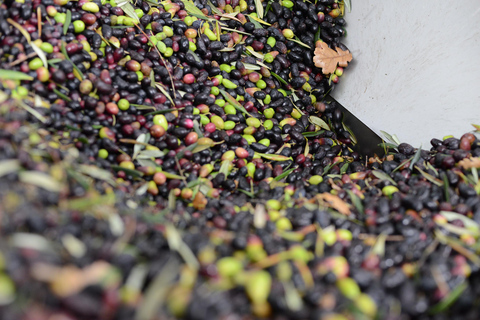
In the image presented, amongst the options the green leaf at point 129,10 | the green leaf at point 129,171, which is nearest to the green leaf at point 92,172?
the green leaf at point 129,171

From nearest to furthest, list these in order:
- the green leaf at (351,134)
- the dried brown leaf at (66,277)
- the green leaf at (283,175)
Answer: the dried brown leaf at (66,277) < the green leaf at (283,175) < the green leaf at (351,134)

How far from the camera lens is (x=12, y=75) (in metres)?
1.72

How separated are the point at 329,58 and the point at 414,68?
1.93ft

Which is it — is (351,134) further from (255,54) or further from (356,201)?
(356,201)

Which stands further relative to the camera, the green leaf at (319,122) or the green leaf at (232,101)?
the green leaf at (319,122)

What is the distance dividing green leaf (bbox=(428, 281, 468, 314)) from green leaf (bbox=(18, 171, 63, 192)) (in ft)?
4.40

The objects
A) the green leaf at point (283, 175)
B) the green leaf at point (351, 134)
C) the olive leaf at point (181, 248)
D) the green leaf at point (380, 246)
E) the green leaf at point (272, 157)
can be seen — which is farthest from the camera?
the green leaf at point (351, 134)

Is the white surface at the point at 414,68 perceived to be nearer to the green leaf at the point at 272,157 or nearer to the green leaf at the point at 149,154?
the green leaf at the point at 272,157

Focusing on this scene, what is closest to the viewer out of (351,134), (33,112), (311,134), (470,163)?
(33,112)

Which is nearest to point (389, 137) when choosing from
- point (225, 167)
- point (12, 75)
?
point (225, 167)

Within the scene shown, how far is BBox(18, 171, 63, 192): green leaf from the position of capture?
48.9 inches

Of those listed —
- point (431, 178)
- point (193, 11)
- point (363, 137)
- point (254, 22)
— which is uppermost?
point (431, 178)

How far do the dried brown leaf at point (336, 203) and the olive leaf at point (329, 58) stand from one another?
1.29 metres

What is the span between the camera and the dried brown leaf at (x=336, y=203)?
1.69 meters
